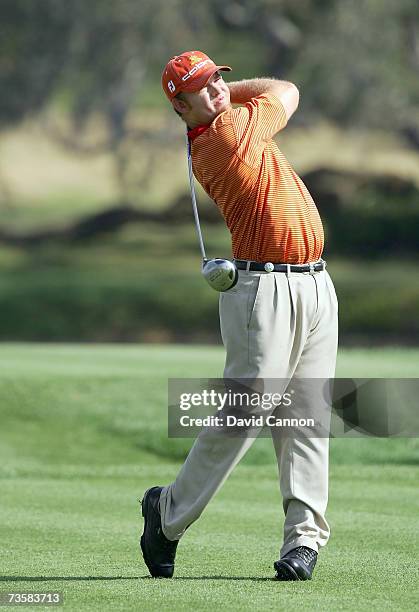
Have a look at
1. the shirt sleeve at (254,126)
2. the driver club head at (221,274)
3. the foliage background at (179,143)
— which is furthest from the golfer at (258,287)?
the foliage background at (179,143)

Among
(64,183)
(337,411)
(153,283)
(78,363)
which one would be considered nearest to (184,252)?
(153,283)

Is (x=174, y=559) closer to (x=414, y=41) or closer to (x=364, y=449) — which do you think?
(x=364, y=449)

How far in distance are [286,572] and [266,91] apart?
5.50ft

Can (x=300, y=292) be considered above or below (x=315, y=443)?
above

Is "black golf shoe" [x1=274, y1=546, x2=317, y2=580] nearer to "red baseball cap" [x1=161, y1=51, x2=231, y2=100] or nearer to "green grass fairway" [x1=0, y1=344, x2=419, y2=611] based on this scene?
"green grass fairway" [x1=0, y1=344, x2=419, y2=611]

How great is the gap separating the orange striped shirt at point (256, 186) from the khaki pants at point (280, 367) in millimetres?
103

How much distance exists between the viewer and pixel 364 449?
957cm

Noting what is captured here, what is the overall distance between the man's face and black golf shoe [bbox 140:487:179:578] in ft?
4.44

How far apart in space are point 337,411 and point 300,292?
247 inches

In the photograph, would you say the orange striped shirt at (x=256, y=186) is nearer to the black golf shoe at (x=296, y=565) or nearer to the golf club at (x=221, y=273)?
the golf club at (x=221, y=273)

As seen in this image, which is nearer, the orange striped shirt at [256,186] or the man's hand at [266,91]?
the orange striped shirt at [256,186]

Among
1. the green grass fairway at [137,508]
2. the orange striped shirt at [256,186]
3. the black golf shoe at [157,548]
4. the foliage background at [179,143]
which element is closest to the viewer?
the green grass fairway at [137,508]

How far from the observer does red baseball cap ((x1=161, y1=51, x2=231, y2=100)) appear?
14.5ft

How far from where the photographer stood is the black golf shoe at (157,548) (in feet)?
14.9
